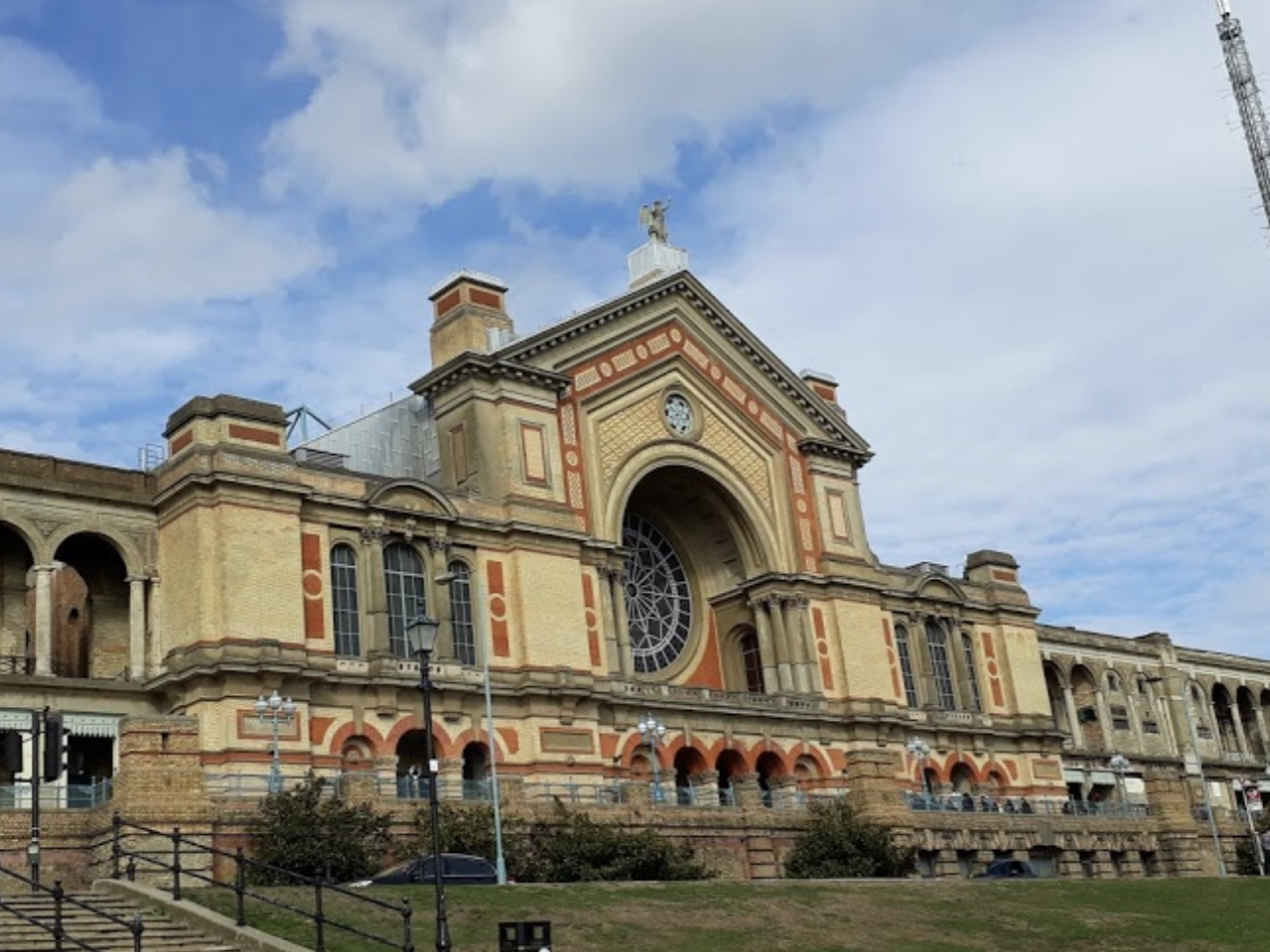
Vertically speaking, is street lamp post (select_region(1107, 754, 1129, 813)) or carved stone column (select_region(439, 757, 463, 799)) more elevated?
carved stone column (select_region(439, 757, 463, 799))

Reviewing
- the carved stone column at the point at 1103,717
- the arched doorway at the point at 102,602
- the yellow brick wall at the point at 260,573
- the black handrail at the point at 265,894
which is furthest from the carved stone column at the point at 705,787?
the carved stone column at the point at 1103,717

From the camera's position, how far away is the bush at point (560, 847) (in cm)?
3844

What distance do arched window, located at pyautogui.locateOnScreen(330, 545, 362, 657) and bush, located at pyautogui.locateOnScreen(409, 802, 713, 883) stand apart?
9813 millimetres

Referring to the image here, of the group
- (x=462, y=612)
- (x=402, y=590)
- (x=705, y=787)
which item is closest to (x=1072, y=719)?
(x=705, y=787)

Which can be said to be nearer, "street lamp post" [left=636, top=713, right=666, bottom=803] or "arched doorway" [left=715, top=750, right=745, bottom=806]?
"street lamp post" [left=636, top=713, right=666, bottom=803]

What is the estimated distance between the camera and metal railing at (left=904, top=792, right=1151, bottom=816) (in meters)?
53.6

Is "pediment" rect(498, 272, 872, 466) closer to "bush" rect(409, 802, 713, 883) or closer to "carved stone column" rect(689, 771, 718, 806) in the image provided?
"carved stone column" rect(689, 771, 718, 806)

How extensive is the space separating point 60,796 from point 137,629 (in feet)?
38.7

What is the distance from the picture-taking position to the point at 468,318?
56188 millimetres

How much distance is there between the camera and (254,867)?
35.1 meters

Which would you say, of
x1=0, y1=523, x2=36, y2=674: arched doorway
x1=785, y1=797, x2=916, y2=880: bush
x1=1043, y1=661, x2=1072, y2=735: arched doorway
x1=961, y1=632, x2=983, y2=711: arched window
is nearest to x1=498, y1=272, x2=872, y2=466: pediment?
x1=961, y1=632, x2=983, y2=711: arched window

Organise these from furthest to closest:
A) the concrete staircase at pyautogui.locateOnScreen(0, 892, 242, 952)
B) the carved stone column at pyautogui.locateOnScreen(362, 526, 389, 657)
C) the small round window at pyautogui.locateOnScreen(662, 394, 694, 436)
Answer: the small round window at pyautogui.locateOnScreen(662, 394, 694, 436), the carved stone column at pyautogui.locateOnScreen(362, 526, 389, 657), the concrete staircase at pyautogui.locateOnScreen(0, 892, 242, 952)

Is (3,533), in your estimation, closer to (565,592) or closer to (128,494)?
(128,494)

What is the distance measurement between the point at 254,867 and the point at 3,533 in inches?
677
